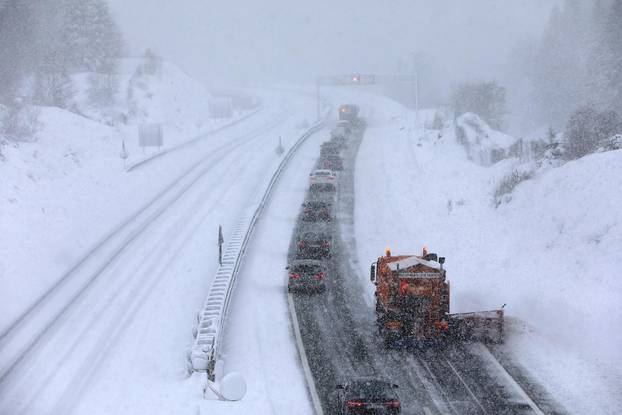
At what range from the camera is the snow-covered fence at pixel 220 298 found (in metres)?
20.3

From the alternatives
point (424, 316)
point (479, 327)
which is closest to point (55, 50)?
point (424, 316)

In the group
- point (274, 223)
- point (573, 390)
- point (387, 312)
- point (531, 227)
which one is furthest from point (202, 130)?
point (573, 390)

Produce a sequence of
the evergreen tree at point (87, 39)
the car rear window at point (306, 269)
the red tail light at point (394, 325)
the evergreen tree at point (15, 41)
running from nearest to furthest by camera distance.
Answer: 1. the red tail light at point (394, 325)
2. the car rear window at point (306, 269)
3. the evergreen tree at point (15, 41)
4. the evergreen tree at point (87, 39)

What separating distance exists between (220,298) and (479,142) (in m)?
37.6

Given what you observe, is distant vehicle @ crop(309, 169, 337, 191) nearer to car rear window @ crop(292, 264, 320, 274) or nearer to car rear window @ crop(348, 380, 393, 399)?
car rear window @ crop(292, 264, 320, 274)

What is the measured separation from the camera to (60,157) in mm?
45781

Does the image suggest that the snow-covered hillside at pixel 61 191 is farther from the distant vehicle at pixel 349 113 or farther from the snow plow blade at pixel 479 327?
the distant vehicle at pixel 349 113

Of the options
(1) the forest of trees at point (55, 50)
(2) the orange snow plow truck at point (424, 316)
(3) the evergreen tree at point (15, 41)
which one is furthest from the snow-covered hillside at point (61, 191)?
(2) the orange snow plow truck at point (424, 316)

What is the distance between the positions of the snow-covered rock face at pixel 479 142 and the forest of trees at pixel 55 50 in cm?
3820

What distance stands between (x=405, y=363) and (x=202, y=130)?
5720cm

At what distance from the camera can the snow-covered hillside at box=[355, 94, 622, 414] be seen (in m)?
21.2

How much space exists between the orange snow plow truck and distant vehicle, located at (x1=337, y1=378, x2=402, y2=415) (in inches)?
221

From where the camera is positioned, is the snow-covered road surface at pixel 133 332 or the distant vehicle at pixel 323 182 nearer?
the snow-covered road surface at pixel 133 332

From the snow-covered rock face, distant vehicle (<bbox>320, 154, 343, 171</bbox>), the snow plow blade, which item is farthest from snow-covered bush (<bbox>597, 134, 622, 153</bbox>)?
distant vehicle (<bbox>320, 154, 343, 171</bbox>)
